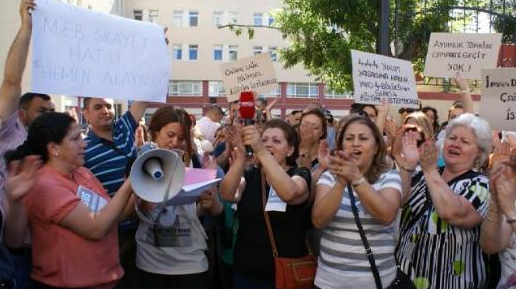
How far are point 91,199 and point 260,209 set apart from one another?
103 centimetres

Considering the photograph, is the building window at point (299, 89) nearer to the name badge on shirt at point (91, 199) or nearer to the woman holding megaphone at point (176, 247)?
the woman holding megaphone at point (176, 247)

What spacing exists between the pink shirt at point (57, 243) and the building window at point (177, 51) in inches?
1659

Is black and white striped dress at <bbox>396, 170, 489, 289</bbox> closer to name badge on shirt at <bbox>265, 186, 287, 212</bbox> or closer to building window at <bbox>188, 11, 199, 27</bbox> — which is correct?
name badge on shirt at <bbox>265, 186, 287, 212</bbox>

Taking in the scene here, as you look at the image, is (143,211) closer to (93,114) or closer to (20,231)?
(20,231)

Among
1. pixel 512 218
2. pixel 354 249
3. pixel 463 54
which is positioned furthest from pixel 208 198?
pixel 463 54

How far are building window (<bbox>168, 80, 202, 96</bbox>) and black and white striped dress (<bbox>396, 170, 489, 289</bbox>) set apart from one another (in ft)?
135

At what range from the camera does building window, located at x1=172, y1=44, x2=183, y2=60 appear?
44284 millimetres

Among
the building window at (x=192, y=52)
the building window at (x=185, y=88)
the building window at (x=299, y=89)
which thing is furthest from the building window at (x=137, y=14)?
the building window at (x=299, y=89)

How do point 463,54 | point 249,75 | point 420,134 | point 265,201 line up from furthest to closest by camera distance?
point 249,75 → point 463,54 → point 420,134 → point 265,201

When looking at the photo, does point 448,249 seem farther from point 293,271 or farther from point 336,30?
point 336,30

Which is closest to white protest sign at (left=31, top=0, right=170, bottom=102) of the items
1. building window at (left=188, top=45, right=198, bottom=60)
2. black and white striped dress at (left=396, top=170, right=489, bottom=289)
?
black and white striped dress at (left=396, top=170, right=489, bottom=289)

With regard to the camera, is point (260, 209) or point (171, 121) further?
point (171, 121)

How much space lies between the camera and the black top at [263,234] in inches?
136

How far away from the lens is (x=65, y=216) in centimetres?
278
